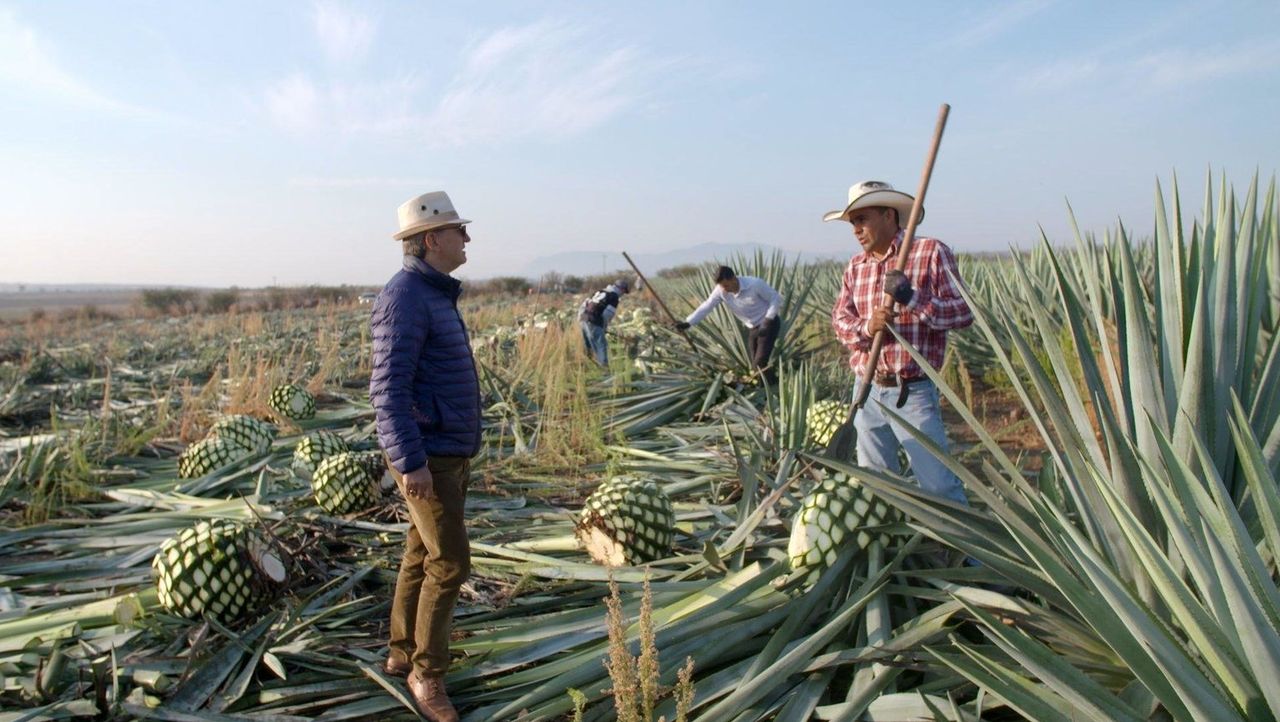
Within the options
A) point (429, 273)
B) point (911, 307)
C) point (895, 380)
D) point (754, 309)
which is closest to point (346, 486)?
point (429, 273)

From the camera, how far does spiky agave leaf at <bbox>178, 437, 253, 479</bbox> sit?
4910 millimetres

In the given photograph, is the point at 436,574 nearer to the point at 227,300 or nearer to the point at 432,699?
the point at 432,699

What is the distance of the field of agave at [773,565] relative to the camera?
4.96 ft

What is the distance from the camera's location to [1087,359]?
196 cm

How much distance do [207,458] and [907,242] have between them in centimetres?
427

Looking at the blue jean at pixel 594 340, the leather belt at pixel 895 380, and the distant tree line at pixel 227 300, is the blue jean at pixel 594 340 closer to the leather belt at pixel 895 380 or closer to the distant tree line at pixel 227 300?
the leather belt at pixel 895 380

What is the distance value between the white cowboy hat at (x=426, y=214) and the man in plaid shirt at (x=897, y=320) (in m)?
1.58

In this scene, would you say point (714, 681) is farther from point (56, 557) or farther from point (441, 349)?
point (56, 557)

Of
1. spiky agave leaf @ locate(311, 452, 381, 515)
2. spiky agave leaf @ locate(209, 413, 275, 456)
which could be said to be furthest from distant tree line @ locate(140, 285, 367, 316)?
spiky agave leaf @ locate(311, 452, 381, 515)

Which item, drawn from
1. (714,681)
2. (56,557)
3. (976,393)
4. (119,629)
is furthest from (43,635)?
(976,393)

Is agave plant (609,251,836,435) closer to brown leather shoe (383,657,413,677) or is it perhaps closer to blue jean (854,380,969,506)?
blue jean (854,380,969,506)

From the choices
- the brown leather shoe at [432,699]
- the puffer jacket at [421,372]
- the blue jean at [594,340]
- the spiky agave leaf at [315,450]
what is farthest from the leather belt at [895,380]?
the blue jean at [594,340]

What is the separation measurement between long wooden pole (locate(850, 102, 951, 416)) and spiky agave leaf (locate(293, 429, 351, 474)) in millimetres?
3056

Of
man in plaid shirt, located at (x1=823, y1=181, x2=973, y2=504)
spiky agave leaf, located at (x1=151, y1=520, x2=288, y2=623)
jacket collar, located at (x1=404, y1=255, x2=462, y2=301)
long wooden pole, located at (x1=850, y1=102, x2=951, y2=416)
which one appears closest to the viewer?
jacket collar, located at (x1=404, y1=255, x2=462, y2=301)
